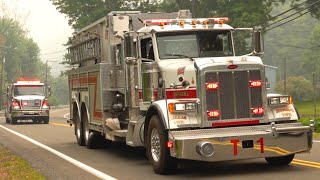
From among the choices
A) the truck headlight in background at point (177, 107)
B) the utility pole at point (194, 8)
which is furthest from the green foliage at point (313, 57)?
the truck headlight in background at point (177, 107)

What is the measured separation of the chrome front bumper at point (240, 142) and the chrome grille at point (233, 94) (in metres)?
0.32

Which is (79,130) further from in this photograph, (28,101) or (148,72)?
(28,101)

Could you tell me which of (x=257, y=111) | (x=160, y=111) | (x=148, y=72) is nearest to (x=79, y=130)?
(x=148, y=72)

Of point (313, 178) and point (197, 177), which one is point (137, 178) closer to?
point (197, 177)

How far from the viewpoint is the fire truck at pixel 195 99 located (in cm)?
934

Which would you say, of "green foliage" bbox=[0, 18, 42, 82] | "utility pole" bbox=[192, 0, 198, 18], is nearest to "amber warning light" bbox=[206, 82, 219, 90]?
"utility pole" bbox=[192, 0, 198, 18]

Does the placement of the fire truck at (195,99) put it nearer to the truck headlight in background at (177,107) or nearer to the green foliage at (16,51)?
the truck headlight in background at (177,107)

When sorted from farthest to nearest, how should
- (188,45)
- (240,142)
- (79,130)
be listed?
1. (79,130)
2. (188,45)
3. (240,142)

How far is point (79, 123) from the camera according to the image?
54.4 ft

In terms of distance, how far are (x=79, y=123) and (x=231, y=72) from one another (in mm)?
7941

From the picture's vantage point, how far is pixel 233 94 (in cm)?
968

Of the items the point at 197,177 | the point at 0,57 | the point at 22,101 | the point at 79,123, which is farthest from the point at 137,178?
the point at 0,57

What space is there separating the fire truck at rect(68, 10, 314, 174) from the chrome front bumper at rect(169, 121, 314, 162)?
0.05ft

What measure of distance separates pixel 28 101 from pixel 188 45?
80.2 feet
